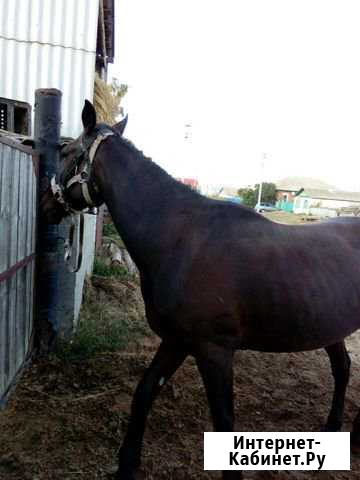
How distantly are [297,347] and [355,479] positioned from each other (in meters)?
0.91

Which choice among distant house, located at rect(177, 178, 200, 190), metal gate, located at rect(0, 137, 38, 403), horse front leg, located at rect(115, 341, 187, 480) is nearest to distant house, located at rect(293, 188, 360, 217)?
distant house, located at rect(177, 178, 200, 190)

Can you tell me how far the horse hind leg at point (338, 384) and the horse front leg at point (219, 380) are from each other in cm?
111

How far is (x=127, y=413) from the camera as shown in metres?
2.90

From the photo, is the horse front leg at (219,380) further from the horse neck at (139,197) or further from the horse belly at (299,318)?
the horse neck at (139,197)

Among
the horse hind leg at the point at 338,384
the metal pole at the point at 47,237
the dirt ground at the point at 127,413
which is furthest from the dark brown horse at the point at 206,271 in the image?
the metal pole at the point at 47,237

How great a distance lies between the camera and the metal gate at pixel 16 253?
8.05 feet

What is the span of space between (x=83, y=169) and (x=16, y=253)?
2.77 feet

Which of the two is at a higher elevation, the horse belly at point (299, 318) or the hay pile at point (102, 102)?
the hay pile at point (102, 102)

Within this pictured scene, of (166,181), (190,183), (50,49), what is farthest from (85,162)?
(190,183)

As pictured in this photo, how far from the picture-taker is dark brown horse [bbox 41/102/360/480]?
2119 mm

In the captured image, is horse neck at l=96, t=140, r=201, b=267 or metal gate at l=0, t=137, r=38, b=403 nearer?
horse neck at l=96, t=140, r=201, b=267

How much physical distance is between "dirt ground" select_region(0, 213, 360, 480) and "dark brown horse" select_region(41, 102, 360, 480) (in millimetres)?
266

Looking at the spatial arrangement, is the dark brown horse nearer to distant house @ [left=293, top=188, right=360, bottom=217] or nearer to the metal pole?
the metal pole

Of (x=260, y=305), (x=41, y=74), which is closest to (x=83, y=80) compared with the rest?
(x=41, y=74)
